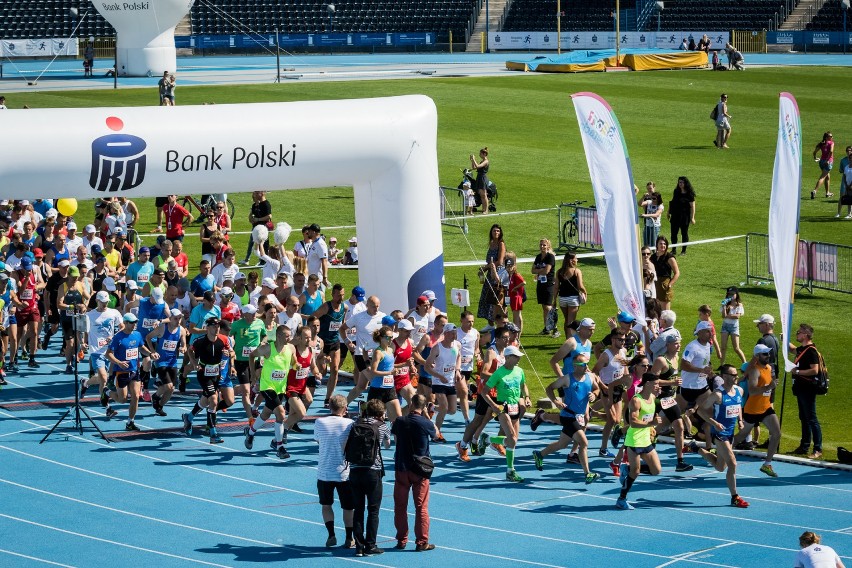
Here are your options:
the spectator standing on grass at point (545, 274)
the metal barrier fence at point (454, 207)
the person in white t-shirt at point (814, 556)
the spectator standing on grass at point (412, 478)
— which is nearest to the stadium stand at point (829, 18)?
the metal barrier fence at point (454, 207)

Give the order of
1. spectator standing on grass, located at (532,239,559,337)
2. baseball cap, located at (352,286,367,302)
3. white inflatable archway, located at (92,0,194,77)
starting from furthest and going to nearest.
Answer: white inflatable archway, located at (92,0,194,77), spectator standing on grass, located at (532,239,559,337), baseball cap, located at (352,286,367,302)

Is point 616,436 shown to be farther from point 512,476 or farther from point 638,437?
point 638,437

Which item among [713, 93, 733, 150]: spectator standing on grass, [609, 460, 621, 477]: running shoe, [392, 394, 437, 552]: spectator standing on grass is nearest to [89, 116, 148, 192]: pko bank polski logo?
[392, 394, 437, 552]: spectator standing on grass

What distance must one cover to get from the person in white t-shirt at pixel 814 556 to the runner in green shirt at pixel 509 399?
4.90 metres

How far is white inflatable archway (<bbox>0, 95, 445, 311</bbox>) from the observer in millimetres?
16625

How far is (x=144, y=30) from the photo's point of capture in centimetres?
5431

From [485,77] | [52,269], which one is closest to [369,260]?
[52,269]

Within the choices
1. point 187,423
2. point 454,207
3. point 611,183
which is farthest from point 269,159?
point 454,207

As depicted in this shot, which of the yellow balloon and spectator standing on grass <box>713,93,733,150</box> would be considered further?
spectator standing on grass <box>713,93,733,150</box>

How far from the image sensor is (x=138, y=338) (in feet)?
57.6

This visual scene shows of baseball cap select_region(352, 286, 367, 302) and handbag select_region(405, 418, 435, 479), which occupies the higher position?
baseball cap select_region(352, 286, 367, 302)

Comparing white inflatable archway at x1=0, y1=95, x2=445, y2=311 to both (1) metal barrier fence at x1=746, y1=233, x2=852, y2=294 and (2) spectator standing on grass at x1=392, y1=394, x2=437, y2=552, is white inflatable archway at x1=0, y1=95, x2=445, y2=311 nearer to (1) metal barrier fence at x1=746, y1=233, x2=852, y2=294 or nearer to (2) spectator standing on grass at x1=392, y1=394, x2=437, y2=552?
(2) spectator standing on grass at x1=392, y1=394, x2=437, y2=552

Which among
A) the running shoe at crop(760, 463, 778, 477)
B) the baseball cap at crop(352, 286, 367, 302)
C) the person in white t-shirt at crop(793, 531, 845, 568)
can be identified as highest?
the baseball cap at crop(352, 286, 367, 302)

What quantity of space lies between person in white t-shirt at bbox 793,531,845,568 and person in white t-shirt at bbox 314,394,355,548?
14.3 ft
